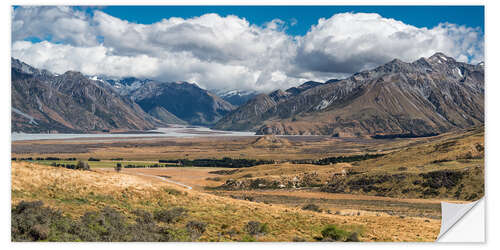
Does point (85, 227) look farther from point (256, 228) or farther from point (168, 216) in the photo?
point (256, 228)

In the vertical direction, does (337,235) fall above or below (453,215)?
below

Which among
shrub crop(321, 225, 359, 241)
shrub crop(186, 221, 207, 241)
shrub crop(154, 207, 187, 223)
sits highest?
shrub crop(154, 207, 187, 223)

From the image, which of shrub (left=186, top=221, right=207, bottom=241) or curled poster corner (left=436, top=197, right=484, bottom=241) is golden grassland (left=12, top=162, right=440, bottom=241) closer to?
shrub (left=186, top=221, right=207, bottom=241)

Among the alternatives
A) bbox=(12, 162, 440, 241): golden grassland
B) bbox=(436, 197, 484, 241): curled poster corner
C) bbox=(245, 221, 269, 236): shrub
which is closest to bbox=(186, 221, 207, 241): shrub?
bbox=(12, 162, 440, 241): golden grassland

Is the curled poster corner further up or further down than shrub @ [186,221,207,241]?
further up

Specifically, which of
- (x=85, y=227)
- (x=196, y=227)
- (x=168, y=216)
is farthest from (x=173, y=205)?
(x=85, y=227)

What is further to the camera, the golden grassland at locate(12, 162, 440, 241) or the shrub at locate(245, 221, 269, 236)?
the golden grassland at locate(12, 162, 440, 241)

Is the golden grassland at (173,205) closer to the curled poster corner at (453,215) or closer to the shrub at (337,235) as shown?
the shrub at (337,235)

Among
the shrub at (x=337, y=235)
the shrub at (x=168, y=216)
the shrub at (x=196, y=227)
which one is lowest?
the shrub at (x=337, y=235)

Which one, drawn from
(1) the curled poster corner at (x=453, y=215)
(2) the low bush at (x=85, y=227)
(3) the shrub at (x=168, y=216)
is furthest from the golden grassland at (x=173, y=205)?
(2) the low bush at (x=85, y=227)
